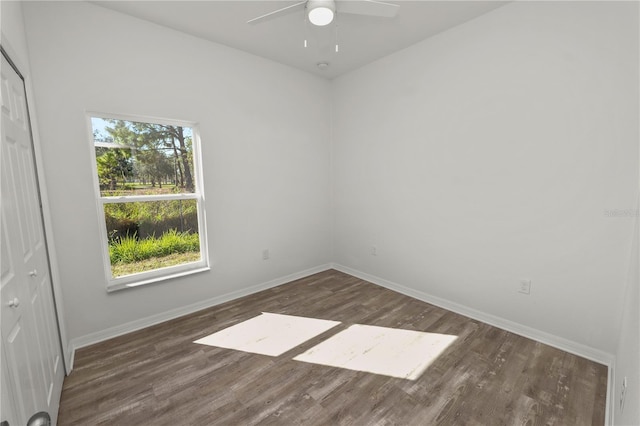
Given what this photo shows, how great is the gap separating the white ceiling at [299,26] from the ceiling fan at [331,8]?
46 cm

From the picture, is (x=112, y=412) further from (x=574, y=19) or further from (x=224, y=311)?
(x=574, y=19)

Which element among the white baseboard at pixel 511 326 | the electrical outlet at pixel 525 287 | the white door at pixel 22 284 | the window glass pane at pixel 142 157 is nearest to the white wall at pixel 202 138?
the window glass pane at pixel 142 157

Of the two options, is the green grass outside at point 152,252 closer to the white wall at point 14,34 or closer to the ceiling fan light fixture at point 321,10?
the white wall at point 14,34

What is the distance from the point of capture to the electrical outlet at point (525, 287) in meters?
2.45

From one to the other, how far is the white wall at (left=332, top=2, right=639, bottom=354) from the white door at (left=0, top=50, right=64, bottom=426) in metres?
3.14

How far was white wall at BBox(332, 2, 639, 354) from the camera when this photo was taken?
2.01 meters

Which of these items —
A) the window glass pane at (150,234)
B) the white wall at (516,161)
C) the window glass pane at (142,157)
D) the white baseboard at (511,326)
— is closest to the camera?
the white wall at (516,161)

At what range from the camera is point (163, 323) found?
274cm

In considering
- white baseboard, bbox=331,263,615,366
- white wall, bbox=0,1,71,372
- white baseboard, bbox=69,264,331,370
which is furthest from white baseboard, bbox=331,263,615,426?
white wall, bbox=0,1,71,372

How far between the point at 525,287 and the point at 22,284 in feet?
11.4

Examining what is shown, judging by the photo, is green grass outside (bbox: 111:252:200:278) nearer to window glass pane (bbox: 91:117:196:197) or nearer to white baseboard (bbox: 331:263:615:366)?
window glass pane (bbox: 91:117:196:197)

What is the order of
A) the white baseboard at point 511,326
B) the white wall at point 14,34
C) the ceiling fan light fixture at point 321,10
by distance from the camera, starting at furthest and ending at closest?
the white baseboard at point 511,326 → the ceiling fan light fixture at point 321,10 → the white wall at point 14,34

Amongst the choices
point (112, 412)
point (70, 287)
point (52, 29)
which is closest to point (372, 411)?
point (112, 412)

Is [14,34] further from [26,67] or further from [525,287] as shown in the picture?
[525,287]
